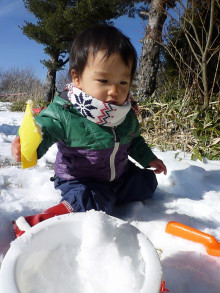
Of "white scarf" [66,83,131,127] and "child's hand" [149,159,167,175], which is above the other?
"white scarf" [66,83,131,127]

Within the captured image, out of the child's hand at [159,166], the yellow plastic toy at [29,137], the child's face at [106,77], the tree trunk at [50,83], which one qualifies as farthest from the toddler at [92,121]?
the tree trunk at [50,83]

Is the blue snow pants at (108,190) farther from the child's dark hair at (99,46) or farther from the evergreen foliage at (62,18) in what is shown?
the evergreen foliage at (62,18)

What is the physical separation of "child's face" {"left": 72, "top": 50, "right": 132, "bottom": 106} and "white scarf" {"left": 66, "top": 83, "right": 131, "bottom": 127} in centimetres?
3

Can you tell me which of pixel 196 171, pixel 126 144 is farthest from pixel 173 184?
pixel 126 144

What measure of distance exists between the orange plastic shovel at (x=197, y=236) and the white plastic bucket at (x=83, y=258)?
37 centimetres

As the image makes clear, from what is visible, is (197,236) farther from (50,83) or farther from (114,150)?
(50,83)

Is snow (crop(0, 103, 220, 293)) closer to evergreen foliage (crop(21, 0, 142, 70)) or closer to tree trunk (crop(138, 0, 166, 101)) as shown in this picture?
tree trunk (crop(138, 0, 166, 101))

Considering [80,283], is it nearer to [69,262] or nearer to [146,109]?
[69,262]

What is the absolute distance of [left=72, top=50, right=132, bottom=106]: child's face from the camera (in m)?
1.03

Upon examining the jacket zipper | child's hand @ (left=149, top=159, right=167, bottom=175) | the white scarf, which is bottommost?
child's hand @ (left=149, top=159, right=167, bottom=175)

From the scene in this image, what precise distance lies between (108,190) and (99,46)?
0.60m

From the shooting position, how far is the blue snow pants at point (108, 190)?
1048mm

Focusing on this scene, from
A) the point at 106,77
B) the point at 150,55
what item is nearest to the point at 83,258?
the point at 106,77

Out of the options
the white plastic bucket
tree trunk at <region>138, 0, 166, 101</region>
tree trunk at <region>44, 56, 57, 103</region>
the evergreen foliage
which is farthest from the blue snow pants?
tree trunk at <region>44, 56, 57, 103</region>
